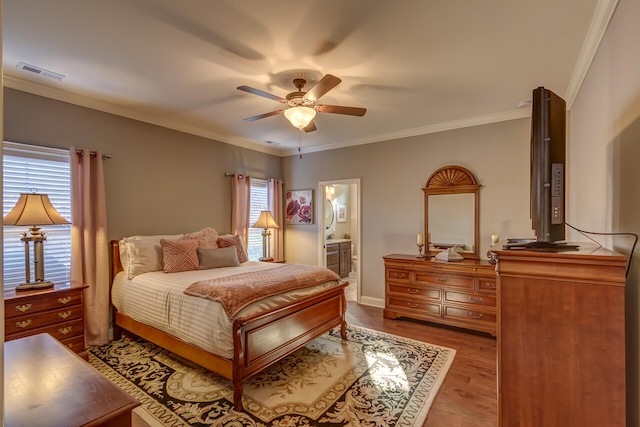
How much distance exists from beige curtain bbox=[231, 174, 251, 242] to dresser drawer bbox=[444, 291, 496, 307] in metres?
3.00

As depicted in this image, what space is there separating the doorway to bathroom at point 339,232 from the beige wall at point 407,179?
211 mm

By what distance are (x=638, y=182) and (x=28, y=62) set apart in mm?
4169

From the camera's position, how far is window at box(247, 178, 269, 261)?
5.25 metres

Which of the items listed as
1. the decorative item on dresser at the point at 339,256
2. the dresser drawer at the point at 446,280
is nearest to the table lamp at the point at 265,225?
the decorative item on dresser at the point at 339,256

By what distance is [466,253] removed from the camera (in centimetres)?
404

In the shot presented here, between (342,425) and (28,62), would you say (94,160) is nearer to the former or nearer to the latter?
(28,62)

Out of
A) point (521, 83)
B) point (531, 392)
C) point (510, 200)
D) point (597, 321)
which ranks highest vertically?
point (521, 83)

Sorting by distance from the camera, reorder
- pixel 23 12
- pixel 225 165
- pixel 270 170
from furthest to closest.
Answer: pixel 270 170 → pixel 225 165 → pixel 23 12

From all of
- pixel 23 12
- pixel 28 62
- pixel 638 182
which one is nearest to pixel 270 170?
pixel 28 62

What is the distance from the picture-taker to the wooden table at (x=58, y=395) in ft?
3.39

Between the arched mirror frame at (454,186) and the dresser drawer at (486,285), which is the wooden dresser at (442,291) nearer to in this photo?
the dresser drawer at (486,285)

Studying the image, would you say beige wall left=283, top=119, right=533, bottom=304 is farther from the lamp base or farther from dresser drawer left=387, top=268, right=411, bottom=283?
the lamp base

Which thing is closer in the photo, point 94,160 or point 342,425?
point 342,425

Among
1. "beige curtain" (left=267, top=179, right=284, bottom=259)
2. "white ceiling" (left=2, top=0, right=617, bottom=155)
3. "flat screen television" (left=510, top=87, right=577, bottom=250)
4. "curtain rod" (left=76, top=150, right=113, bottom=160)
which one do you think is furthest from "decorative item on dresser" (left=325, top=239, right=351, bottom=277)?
"flat screen television" (left=510, top=87, right=577, bottom=250)
